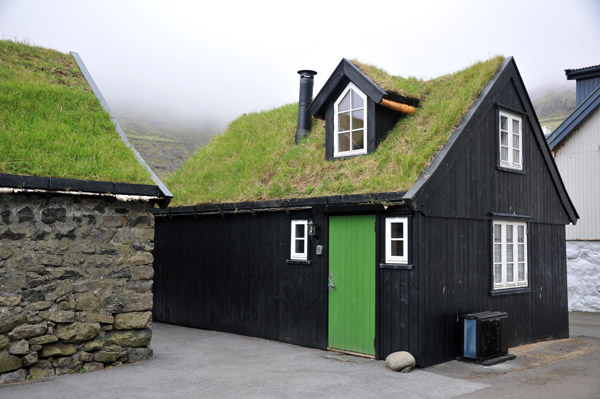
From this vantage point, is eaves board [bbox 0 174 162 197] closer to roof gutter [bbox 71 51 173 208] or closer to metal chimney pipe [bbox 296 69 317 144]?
roof gutter [bbox 71 51 173 208]

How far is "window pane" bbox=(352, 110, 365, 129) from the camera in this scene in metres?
12.2

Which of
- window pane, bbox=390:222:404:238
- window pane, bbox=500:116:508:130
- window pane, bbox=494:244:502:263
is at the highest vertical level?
window pane, bbox=500:116:508:130

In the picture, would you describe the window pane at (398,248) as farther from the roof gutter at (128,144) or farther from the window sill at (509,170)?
the roof gutter at (128,144)

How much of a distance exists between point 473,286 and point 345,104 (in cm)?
481

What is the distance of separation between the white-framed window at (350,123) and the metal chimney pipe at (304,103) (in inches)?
87.3

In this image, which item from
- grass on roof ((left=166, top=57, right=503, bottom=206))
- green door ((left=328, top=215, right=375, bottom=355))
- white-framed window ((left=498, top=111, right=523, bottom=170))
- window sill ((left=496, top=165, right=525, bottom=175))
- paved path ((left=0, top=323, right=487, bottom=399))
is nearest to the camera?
paved path ((left=0, top=323, right=487, bottom=399))

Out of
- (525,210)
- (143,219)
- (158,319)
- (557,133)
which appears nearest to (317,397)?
(143,219)

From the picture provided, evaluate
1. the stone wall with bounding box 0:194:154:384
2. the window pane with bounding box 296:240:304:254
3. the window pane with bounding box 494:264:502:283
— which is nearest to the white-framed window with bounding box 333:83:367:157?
the window pane with bounding box 296:240:304:254

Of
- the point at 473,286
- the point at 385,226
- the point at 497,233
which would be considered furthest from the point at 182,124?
the point at 385,226

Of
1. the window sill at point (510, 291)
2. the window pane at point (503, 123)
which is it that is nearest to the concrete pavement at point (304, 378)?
the window sill at point (510, 291)

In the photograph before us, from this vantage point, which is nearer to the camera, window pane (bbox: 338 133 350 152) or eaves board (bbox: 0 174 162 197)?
eaves board (bbox: 0 174 162 197)

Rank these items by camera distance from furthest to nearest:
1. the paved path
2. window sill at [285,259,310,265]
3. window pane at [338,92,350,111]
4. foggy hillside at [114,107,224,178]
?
1. foggy hillside at [114,107,224,178]
2. window pane at [338,92,350,111]
3. window sill at [285,259,310,265]
4. the paved path

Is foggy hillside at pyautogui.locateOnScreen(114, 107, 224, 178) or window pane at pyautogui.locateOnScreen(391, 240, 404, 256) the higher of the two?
foggy hillside at pyautogui.locateOnScreen(114, 107, 224, 178)

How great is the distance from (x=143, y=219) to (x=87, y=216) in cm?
98
